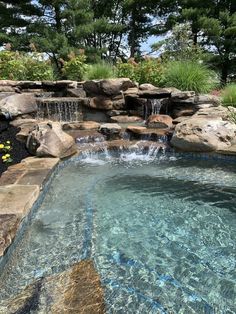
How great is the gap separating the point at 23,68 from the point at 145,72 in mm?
3373

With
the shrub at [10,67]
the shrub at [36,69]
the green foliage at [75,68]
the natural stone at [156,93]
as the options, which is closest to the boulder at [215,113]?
the natural stone at [156,93]

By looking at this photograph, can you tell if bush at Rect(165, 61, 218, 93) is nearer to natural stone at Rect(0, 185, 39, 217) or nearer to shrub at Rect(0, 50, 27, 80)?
shrub at Rect(0, 50, 27, 80)

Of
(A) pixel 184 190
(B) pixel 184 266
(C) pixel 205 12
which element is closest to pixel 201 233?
(B) pixel 184 266

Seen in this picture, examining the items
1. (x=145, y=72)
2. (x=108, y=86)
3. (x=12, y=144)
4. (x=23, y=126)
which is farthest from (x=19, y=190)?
(x=145, y=72)

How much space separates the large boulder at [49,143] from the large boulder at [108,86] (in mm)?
2499

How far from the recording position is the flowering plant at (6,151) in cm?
404

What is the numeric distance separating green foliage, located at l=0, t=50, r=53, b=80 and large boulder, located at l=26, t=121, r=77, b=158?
14.7 feet

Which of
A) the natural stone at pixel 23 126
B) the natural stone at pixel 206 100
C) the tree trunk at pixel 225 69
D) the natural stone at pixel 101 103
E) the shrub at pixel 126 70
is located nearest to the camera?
the natural stone at pixel 23 126

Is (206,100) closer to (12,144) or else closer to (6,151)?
(12,144)

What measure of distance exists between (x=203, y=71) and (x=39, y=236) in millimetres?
6306

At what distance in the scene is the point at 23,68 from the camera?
340 inches

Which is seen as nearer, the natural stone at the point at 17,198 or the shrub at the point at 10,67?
the natural stone at the point at 17,198

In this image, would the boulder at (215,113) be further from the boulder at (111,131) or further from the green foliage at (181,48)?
the green foliage at (181,48)

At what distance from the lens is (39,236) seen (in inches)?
98.1
